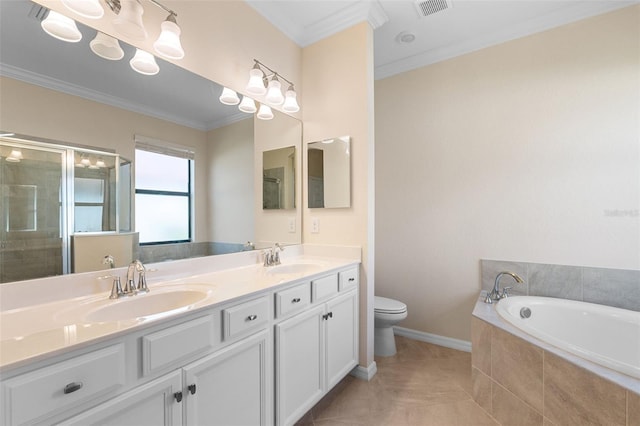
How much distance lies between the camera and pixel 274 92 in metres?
2.03

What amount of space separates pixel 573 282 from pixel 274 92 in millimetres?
2633

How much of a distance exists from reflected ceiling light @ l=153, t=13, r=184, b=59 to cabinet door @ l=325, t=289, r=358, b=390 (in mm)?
1615

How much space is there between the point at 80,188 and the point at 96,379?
79 centimetres

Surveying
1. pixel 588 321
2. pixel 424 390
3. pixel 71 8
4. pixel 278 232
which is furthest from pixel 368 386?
pixel 71 8

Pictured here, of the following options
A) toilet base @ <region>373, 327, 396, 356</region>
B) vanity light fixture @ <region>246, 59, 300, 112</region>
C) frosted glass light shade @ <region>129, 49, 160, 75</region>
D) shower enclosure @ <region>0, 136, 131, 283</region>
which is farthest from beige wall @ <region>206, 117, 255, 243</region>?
toilet base @ <region>373, 327, 396, 356</region>

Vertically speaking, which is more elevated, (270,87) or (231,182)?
(270,87)

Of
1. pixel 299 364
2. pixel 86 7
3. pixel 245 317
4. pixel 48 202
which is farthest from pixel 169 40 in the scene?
pixel 299 364

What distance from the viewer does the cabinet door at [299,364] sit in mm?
1390

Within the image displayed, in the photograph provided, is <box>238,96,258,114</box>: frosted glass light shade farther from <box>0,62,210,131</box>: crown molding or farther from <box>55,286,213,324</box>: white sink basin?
<box>55,286,213,324</box>: white sink basin

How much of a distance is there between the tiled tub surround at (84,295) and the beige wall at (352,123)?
0.94 feet

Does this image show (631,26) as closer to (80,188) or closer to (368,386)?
(368,386)

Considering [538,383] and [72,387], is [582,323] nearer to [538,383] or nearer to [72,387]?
[538,383]

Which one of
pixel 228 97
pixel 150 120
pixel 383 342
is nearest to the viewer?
pixel 150 120

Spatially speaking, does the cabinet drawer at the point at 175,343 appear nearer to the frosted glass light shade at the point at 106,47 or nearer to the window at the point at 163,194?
the window at the point at 163,194
